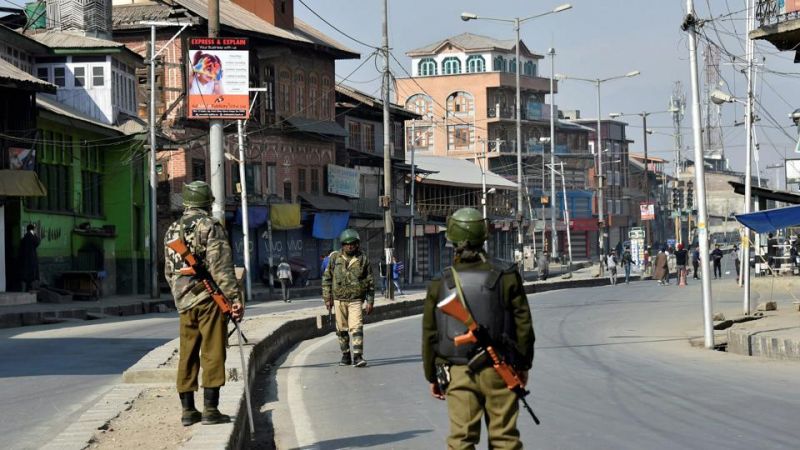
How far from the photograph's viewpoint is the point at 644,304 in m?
41.0

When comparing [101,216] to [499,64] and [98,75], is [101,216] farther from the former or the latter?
[499,64]

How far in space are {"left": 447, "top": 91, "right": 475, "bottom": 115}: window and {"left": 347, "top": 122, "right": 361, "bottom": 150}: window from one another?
44.2 m

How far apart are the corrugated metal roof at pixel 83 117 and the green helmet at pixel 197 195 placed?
3487 centimetres

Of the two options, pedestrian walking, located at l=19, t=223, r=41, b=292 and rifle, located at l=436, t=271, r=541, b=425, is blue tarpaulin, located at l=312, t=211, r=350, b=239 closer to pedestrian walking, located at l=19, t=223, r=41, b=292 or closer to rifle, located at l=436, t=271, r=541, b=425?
pedestrian walking, located at l=19, t=223, r=41, b=292

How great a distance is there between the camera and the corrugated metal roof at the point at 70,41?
50.0 metres

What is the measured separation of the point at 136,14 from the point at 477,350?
54208 mm

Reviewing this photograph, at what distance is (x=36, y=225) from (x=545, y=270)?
3104cm

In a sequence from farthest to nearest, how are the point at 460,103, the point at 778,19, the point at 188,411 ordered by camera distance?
the point at 460,103 → the point at 778,19 → the point at 188,411

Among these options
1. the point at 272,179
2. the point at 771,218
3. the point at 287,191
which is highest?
the point at 272,179

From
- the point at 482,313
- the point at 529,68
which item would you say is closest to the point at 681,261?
the point at 482,313

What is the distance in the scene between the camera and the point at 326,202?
226ft

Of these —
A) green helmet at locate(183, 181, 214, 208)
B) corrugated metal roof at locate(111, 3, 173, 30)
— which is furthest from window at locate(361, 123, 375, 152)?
A: green helmet at locate(183, 181, 214, 208)

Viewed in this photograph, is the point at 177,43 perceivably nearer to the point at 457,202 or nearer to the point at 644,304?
the point at 644,304

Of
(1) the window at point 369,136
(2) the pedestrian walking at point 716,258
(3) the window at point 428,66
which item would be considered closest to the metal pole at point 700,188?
(2) the pedestrian walking at point 716,258
